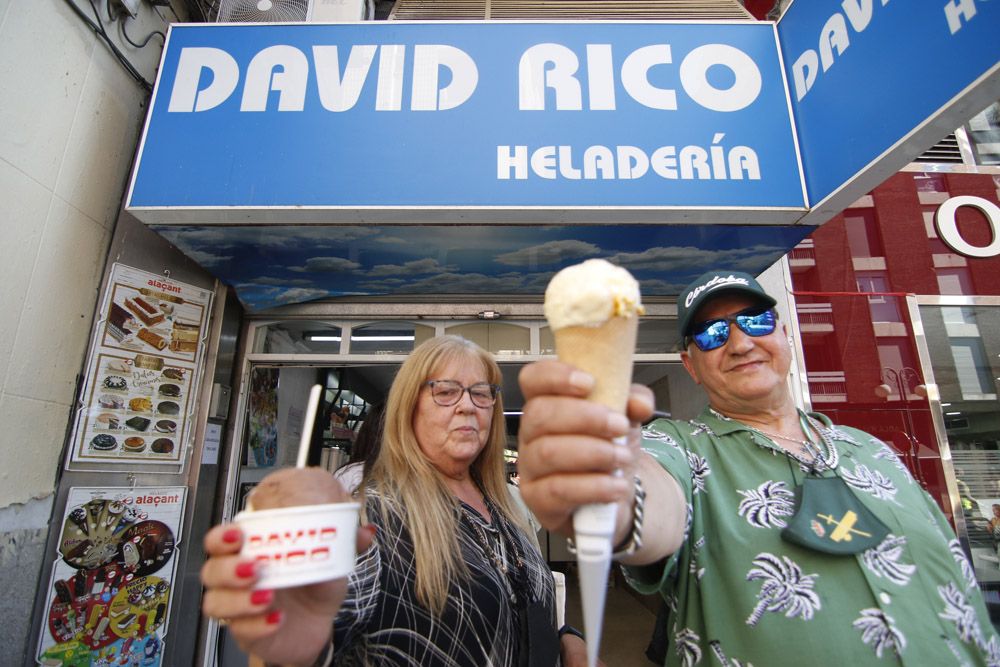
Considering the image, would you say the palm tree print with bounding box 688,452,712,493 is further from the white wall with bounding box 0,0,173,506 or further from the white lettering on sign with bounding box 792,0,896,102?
the white wall with bounding box 0,0,173,506

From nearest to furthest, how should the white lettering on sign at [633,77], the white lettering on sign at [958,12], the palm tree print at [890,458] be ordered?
the palm tree print at [890,458] < the white lettering on sign at [958,12] < the white lettering on sign at [633,77]

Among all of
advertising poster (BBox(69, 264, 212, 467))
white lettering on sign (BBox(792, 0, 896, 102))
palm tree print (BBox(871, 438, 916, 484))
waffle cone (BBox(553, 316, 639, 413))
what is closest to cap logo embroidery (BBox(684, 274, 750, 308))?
palm tree print (BBox(871, 438, 916, 484))

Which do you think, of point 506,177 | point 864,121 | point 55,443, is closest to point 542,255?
point 506,177

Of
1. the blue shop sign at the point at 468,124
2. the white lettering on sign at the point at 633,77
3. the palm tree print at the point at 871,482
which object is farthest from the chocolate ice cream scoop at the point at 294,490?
the white lettering on sign at the point at 633,77

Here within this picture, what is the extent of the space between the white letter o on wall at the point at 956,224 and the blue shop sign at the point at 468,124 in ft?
6.97

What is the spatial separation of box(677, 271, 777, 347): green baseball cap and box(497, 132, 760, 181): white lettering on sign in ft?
4.31

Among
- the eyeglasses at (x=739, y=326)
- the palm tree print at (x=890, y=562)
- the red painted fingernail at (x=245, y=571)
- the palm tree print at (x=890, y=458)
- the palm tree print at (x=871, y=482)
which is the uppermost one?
the eyeglasses at (x=739, y=326)

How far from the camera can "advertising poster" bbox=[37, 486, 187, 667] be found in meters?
2.61

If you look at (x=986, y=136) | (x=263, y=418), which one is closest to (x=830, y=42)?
(x=986, y=136)

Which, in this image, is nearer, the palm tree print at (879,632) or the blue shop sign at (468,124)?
the palm tree print at (879,632)

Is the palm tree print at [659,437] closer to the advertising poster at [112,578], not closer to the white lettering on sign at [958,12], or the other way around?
the white lettering on sign at [958,12]

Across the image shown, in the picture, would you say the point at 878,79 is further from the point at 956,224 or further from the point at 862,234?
the point at 956,224

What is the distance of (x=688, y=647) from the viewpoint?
120 centimetres

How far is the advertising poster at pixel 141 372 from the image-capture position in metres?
2.84
